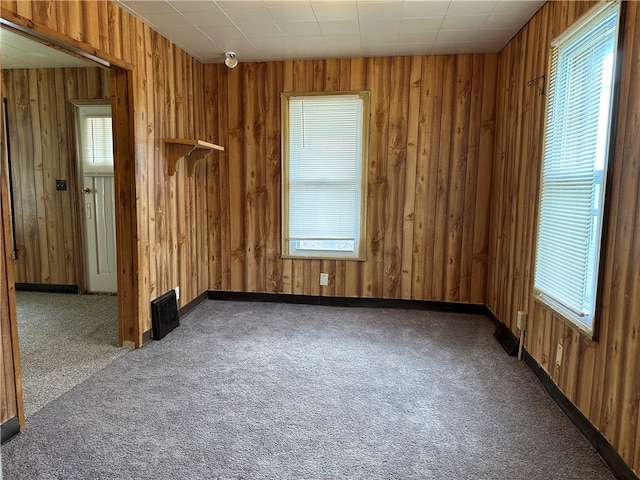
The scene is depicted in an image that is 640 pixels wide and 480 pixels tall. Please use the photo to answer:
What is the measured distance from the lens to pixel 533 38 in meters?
2.87

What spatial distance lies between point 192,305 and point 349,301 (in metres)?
1.56

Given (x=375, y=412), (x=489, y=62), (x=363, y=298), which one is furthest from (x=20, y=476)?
(x=489, y=62)

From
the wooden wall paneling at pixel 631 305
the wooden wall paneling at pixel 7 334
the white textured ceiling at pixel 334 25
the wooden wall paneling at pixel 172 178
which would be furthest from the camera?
the wooden wall paneling at pixel 172 178

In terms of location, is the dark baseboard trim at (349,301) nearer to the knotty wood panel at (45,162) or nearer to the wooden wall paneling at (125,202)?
the wooden wall paneling at (125,202)

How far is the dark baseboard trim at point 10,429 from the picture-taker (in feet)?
6.27

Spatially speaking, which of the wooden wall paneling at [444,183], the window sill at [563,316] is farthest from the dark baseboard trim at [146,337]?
the window sill at [563,316]

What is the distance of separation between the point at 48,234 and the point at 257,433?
392cm

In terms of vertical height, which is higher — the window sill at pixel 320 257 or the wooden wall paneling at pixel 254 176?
the wooden wall paneling at pixel 254 176

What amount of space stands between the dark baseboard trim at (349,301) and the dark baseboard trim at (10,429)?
8.00ft

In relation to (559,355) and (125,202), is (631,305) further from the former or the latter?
(125,202)

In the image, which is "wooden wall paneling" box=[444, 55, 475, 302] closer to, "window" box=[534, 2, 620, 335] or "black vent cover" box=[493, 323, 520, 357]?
"black vent cover" box=[493, 323, 520, 357]

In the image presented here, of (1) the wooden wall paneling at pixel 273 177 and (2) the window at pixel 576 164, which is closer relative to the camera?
(2) the window at pixel 576 164

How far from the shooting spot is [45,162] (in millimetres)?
4512

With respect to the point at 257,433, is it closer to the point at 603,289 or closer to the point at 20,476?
the point at 20,476
